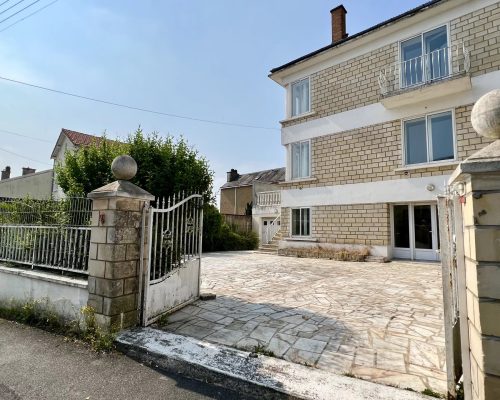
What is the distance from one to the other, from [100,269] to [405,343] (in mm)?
3916

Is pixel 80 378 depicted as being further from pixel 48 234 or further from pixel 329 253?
pixel 329 253

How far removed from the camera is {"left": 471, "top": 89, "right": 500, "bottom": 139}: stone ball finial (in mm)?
1974

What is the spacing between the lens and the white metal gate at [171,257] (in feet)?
14.0

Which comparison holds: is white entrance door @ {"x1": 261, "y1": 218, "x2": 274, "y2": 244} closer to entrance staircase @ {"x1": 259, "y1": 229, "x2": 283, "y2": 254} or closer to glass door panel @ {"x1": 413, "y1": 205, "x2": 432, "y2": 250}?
entrance staircase @ {"x1": 259, "y1": 229, "x2": 283, "y2": 254}

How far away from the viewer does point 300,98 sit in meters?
13.9

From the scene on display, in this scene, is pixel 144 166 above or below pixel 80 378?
above

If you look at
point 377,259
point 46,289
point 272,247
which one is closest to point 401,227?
point 377,259

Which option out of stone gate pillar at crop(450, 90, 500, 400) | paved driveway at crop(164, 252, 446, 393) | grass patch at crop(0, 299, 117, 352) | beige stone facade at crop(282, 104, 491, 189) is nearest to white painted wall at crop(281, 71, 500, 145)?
beige stone facade at crop(282, 104, 491, 189)

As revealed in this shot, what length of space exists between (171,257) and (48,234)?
2298 mm

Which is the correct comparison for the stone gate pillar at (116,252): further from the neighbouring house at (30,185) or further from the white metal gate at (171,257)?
the neighbouring house at (30,185)

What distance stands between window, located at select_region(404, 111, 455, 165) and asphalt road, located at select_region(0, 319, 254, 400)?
10238mm

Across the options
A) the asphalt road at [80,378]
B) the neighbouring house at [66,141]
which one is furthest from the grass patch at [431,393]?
the neighbouring house at [66,141]

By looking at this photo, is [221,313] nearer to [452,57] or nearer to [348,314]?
[348,314]

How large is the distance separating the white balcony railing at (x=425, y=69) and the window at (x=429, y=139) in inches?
51.0
